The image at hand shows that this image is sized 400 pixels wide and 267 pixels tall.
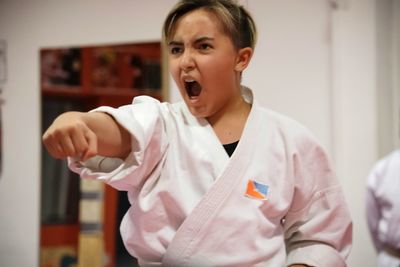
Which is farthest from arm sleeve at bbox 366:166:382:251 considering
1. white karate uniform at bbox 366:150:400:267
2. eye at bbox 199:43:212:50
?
eye at bbox 199:43:212:50

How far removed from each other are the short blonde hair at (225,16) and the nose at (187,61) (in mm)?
48

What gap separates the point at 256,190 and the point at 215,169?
0.23 feet

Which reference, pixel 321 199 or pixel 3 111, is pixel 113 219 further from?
pixel 321 199

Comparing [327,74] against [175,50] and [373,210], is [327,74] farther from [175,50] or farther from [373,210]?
[175,50]

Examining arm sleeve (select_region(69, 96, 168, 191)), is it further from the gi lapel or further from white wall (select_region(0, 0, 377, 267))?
white wall (select_region(0, 0, 377, 267))

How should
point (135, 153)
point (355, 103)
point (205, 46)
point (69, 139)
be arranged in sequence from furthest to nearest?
point (355, 103), point (205, 46), point (135, 153), point (69, 139)

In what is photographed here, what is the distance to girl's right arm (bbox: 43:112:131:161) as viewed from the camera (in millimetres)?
608

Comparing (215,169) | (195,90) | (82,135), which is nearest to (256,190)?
(215,169)

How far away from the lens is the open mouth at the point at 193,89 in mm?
852

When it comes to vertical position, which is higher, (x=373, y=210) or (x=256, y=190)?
(x=256, y=190)

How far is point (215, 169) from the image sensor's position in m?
0.82

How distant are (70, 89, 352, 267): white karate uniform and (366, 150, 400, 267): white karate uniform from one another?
621 millimetres

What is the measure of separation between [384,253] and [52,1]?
51.8 inches

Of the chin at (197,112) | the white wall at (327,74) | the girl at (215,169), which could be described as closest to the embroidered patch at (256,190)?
the girl at (215,169)
